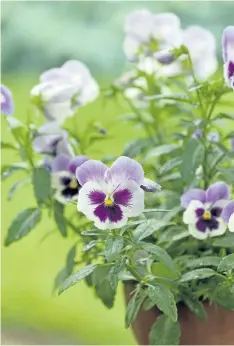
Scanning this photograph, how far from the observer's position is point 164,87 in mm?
1186

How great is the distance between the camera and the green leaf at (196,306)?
96 cm

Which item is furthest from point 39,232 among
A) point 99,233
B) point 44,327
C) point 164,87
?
point 99,233

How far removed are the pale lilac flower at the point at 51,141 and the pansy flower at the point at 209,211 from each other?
19 cm

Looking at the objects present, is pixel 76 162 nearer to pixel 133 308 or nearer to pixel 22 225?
pixel 22 225

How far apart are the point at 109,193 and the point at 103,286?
19cm

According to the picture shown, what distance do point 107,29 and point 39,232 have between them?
83cm

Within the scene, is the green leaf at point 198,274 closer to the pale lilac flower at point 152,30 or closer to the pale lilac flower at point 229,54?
the pale lilac flower at point 229,54

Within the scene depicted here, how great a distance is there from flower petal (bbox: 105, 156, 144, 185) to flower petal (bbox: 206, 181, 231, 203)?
142mm

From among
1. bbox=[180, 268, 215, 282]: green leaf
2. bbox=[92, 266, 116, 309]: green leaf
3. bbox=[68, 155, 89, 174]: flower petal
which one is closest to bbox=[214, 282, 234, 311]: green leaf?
bbox=[180, 268, 215, 282]: green leaf

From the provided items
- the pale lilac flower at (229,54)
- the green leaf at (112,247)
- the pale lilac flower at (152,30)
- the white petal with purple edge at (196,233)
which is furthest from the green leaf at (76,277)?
the pale lilac flower at (152,30)

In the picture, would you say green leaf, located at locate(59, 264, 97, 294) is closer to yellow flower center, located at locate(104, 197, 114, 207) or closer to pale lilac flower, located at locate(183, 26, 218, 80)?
yellow flower center, located at locate(104, 197, 114, 207)

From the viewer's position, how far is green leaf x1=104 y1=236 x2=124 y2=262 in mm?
837

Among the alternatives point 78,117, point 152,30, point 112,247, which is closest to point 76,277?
point 112,247

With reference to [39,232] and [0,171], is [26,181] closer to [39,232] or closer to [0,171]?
[0,171]
